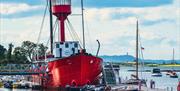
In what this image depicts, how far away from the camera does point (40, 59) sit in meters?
117

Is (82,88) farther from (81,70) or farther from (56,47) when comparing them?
(56,47)

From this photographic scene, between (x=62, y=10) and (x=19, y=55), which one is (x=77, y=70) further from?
(x=19, y=55)

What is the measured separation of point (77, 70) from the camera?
96.7m

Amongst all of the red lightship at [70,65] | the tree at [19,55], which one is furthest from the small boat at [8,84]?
the tree at [19,55]

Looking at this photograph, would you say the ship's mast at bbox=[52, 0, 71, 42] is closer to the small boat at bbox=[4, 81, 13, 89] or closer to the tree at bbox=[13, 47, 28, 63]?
the small boat at bbox=[4, 81, 13, 89]

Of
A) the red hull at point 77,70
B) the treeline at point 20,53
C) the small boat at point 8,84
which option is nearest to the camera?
the red hull at point 77,70

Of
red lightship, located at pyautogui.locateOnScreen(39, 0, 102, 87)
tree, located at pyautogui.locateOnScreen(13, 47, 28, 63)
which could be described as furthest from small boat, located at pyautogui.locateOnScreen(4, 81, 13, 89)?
tree, located at pyautogui.locateOnScreen(13, 47, 28, 63)

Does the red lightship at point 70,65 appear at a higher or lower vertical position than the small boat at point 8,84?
higher

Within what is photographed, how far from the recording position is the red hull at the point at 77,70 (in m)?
95.9

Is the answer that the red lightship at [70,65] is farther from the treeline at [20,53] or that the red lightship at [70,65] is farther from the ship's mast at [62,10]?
the treeline at [20,53]

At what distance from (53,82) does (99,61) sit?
7.66 meters

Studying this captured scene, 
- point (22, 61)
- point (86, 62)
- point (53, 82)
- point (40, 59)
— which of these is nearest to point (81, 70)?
point (86, 62)

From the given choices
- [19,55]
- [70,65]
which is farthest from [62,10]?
[19,55]

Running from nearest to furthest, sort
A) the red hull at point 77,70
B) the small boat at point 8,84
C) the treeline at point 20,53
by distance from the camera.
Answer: the red hull at point 77,70 → the small boat at point 8,84 → the treeline at point 20,53
